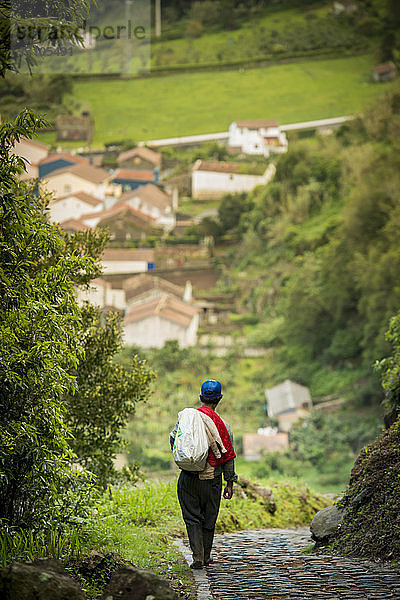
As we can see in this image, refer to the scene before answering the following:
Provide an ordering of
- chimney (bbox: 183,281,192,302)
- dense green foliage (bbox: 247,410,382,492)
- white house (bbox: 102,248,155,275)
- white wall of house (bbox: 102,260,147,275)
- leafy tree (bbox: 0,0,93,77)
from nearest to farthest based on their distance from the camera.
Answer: leafy tree (bbox: 0,0,93,77), dense green foliage (bbox: 247,410,382,492), chimney (bbox: 183,281,192,302), white wall of house (bbox: 102,260,147,275), white house (bbox: 102,248,155,275)

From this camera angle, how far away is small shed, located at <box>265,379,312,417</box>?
5078 cm

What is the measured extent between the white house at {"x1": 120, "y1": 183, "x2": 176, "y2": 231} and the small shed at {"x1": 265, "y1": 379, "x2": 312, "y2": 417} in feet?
76.4

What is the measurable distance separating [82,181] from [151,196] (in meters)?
5.94

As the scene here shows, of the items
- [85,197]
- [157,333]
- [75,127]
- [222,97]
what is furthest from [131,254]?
[222,97]

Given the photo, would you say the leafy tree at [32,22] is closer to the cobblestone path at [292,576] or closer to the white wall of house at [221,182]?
the cobblestone path at [292,576]

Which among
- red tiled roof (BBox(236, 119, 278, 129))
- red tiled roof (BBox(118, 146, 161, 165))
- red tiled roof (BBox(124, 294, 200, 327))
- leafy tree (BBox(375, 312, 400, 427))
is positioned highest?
red tiled roof (BBox(236, 119, 278, 129))

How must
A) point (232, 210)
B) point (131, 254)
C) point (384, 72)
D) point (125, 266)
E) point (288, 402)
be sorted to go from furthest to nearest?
point (384, 72)
point (232, 210)
point (131, 254)
point (125, 266)
point (288, 402)

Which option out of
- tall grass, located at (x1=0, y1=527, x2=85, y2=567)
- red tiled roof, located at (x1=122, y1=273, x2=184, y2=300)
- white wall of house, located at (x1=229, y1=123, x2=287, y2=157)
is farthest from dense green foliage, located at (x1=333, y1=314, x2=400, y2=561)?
white wall of house, located at (x1=229, y1=123, x2=287, y2=157)

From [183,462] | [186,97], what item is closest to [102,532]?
[183,462]

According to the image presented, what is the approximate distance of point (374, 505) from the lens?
7.86 meters

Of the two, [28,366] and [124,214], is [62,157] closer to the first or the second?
[124,214]

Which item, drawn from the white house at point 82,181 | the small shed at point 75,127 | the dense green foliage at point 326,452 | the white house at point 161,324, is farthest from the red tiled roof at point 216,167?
the dense green foliage at point 326,452

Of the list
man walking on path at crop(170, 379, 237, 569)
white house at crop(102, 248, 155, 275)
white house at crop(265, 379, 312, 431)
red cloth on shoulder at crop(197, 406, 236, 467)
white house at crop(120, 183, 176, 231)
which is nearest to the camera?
man walking on path at crop(170, 379, 237, 569)

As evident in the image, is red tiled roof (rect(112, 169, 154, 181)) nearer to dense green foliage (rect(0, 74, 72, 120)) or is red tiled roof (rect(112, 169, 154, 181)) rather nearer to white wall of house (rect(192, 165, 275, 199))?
white wall of house (rect(192, 165, 275, 199))
